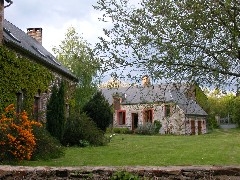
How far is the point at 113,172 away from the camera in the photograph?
753 centimetres

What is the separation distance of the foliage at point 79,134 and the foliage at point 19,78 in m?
2.43

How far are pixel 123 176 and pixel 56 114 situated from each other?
14000mm

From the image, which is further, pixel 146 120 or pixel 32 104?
pixel 146 120

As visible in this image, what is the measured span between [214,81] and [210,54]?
0.67 metres

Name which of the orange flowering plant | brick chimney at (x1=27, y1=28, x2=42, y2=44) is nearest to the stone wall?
the orange flowering plant

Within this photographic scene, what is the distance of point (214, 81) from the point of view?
7809 mm

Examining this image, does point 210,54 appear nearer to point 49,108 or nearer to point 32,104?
point 32,104

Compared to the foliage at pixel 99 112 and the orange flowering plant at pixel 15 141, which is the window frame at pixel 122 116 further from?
the orange flowering plant at pixel 15 141

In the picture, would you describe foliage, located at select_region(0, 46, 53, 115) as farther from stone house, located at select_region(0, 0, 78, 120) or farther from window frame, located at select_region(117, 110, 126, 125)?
window frame, located at select_region(117, 110, 126, 125)

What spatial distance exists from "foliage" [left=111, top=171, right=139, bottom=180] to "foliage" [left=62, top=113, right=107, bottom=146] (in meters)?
13.0

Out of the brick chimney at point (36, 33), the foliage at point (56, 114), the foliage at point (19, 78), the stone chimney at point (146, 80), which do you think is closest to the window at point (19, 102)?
the foliage at point (19, 78)

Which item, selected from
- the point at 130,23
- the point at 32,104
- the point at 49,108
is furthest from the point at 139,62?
the point at 49,108

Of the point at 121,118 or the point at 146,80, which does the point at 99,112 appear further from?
the point at 146,80

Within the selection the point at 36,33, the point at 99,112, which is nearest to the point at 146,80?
the point at 99,112
